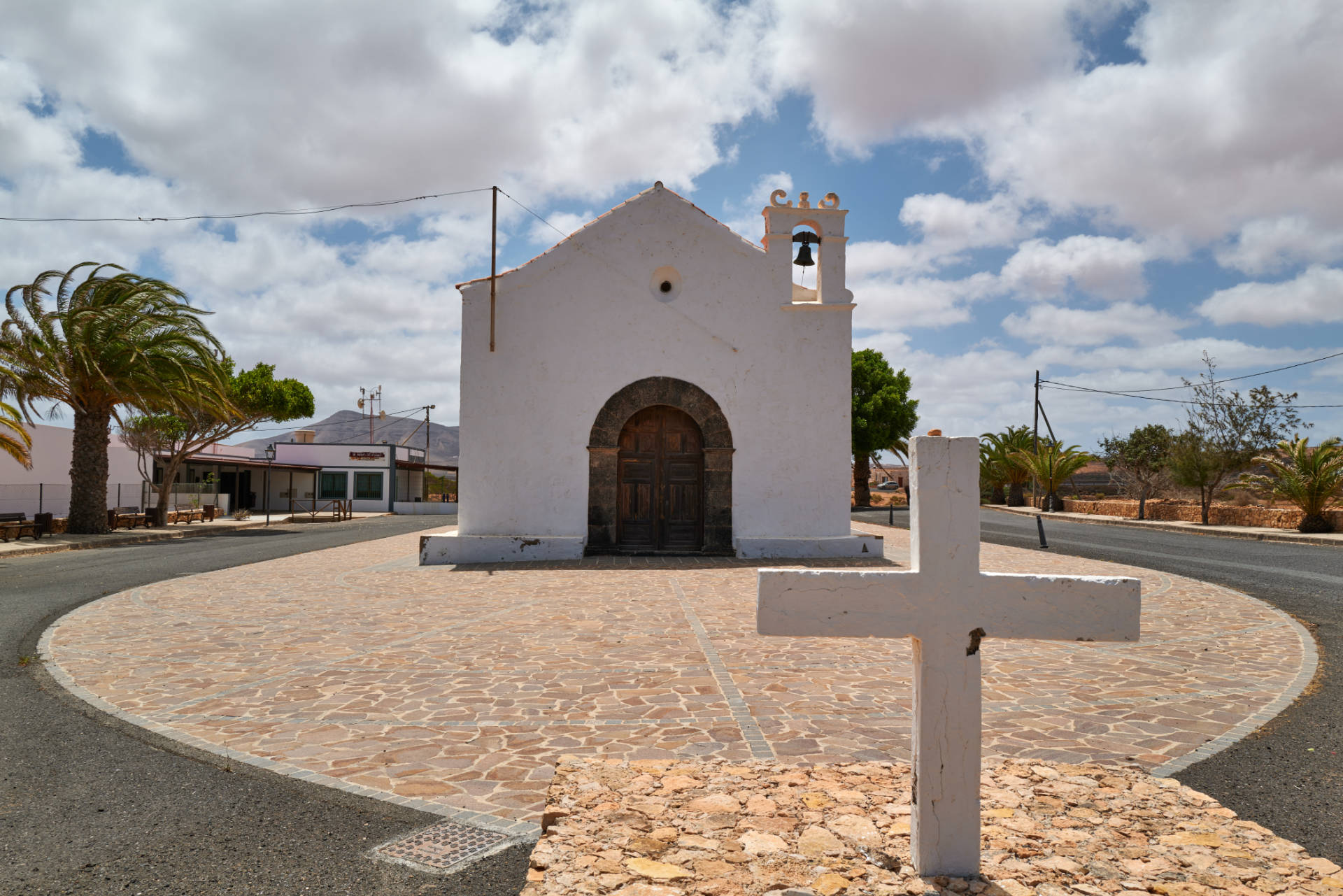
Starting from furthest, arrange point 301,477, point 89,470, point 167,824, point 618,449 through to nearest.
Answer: point 301,477, point 89,470, point 618,449, point 167,824

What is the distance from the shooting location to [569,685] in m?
5.02

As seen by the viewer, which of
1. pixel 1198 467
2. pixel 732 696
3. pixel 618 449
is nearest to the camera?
pixel 732 696

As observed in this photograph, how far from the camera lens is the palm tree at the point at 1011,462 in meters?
36.1

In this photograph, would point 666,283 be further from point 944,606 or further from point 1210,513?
point 1210,513

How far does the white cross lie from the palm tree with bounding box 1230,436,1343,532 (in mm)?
21659

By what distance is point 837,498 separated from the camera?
1264 cm

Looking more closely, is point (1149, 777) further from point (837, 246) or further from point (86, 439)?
point (86, 439)

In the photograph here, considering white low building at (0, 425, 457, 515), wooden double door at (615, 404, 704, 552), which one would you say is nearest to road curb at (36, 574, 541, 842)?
wooden double door at (615, 404, 704, 552)

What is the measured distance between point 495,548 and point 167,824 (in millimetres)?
9387

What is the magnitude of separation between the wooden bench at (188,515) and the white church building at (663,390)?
18.0 meters

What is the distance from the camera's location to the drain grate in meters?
2.68

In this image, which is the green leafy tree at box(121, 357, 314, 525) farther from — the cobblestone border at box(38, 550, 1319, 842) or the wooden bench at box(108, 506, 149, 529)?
the cobblestone border at box(38, 550, 1319, 842)

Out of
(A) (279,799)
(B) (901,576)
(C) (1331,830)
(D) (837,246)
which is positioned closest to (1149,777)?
(C) (1331,830)

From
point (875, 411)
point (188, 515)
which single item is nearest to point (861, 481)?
point (875, 411)
